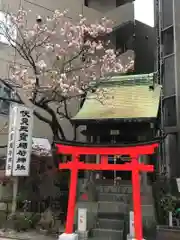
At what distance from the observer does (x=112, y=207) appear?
12.6 m

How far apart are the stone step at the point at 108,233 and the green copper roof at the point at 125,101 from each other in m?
4.86

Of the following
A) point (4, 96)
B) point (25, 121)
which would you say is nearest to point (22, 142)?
point (25, 121)

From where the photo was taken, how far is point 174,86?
1482 centimetres

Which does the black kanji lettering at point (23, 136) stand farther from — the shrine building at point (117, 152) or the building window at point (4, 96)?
the building window at point (4, 96)

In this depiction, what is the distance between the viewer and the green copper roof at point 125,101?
13.8 m

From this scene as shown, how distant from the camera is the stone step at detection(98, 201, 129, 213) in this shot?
12.5 m

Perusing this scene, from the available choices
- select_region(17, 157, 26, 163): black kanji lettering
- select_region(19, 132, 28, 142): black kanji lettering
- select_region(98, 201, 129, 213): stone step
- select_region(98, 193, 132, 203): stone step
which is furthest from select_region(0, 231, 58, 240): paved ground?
select_region(19, 132, 28, 142): black kanji lettering

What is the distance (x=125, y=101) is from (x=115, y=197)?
494 cm

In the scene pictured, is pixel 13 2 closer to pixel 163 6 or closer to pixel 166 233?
pixel 163 6

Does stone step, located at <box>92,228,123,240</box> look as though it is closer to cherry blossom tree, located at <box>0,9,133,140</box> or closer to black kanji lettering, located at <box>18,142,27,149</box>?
cherry blossom tree, located at <box>0,9,133,140</box>

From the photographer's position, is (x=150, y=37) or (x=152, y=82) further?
(x=150, y=37)

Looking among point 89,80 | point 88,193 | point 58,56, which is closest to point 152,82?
point 89,80

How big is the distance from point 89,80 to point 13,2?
6480 millimetres

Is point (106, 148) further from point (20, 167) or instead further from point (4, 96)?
point (4, 96)
